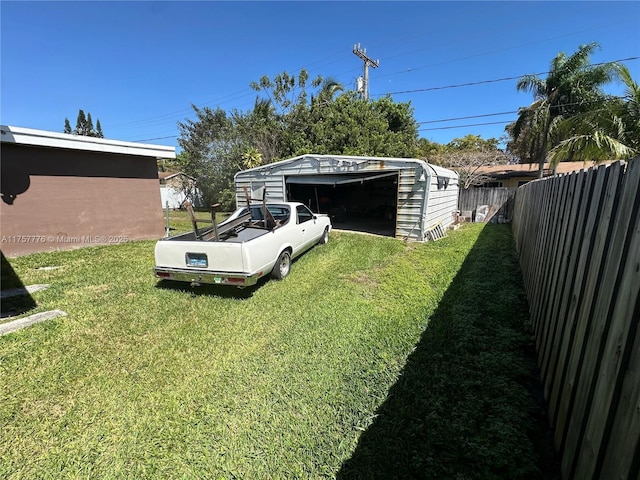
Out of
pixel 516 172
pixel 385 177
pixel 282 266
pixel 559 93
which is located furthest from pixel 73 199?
pixel 516 172

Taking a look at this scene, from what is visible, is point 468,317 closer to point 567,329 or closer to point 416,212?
point 567,329

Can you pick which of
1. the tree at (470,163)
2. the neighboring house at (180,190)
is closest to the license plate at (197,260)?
the tree at (470,163)

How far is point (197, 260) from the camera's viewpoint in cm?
474

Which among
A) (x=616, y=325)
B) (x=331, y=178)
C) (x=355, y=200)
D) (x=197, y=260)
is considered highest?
(x=331, y=178)

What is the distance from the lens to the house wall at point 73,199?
774 centimetres

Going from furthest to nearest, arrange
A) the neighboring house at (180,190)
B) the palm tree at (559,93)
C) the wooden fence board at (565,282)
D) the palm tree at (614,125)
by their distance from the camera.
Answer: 1. the neighboring house at (180,190)
2. the palm tree at (559,93)
3. the palm tree at (614,125)
4. the wooden fence board at (565,282)

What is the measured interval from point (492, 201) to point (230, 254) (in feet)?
55.8

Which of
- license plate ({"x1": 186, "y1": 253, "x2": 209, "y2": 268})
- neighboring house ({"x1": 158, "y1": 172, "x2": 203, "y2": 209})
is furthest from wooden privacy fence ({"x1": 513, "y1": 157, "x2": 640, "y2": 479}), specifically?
neighboring house ({"x1": 158, "y1": 172, "x2": 203, "y2": 209})

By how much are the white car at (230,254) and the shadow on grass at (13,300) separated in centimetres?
192

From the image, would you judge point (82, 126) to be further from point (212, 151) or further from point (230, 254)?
point (230, 254)

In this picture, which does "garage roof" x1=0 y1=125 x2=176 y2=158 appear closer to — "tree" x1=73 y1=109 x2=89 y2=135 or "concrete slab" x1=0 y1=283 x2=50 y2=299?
"concrete slab" x1=0 y1=283 x2=50 y2=299

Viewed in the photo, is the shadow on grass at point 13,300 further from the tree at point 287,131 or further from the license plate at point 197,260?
the tree at point 287,131

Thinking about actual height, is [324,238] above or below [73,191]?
below

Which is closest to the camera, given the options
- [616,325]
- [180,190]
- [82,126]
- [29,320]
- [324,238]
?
[616,325]
